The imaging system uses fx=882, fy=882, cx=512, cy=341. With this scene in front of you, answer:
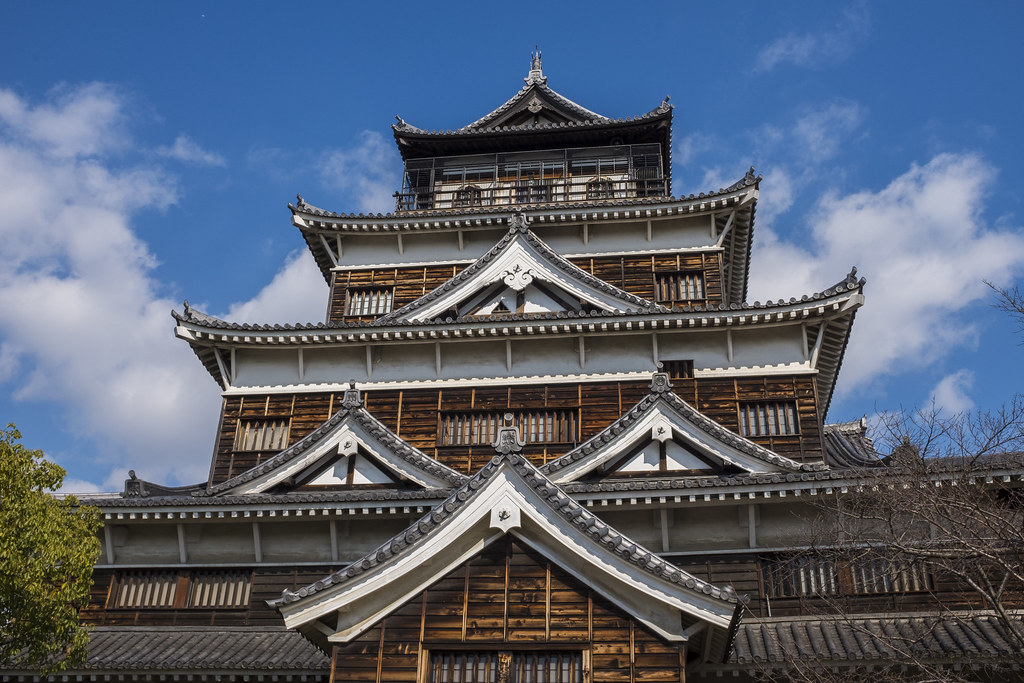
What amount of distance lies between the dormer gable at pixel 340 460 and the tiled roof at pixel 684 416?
264 cm

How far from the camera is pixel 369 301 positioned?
25.3m

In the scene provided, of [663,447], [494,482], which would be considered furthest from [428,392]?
[494,482]

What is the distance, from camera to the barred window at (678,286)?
78.7 ft

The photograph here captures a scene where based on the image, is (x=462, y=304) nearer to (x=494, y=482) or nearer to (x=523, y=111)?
(x=523, y=111)

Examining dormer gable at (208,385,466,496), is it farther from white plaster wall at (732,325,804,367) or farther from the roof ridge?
white plaster wall at (732,325,804,367)

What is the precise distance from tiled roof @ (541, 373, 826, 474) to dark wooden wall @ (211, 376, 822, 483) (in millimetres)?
2308

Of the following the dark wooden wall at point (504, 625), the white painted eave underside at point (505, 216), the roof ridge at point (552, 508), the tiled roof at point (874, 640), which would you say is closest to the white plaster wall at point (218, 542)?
the roof ridge at point (552, 508)

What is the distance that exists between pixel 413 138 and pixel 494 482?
752 inches

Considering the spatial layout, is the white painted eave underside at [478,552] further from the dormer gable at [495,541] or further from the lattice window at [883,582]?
the lattice window at [883,582]

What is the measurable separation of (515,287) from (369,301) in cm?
462

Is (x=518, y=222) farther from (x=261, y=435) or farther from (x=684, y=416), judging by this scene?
(x=261, y=435)

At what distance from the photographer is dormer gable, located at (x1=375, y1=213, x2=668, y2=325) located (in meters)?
22.8

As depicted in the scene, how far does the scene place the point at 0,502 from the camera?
13125mm

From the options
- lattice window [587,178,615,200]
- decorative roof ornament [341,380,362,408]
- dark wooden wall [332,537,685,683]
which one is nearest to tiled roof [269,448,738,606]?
dark wooden wall [332,537,685,683]
